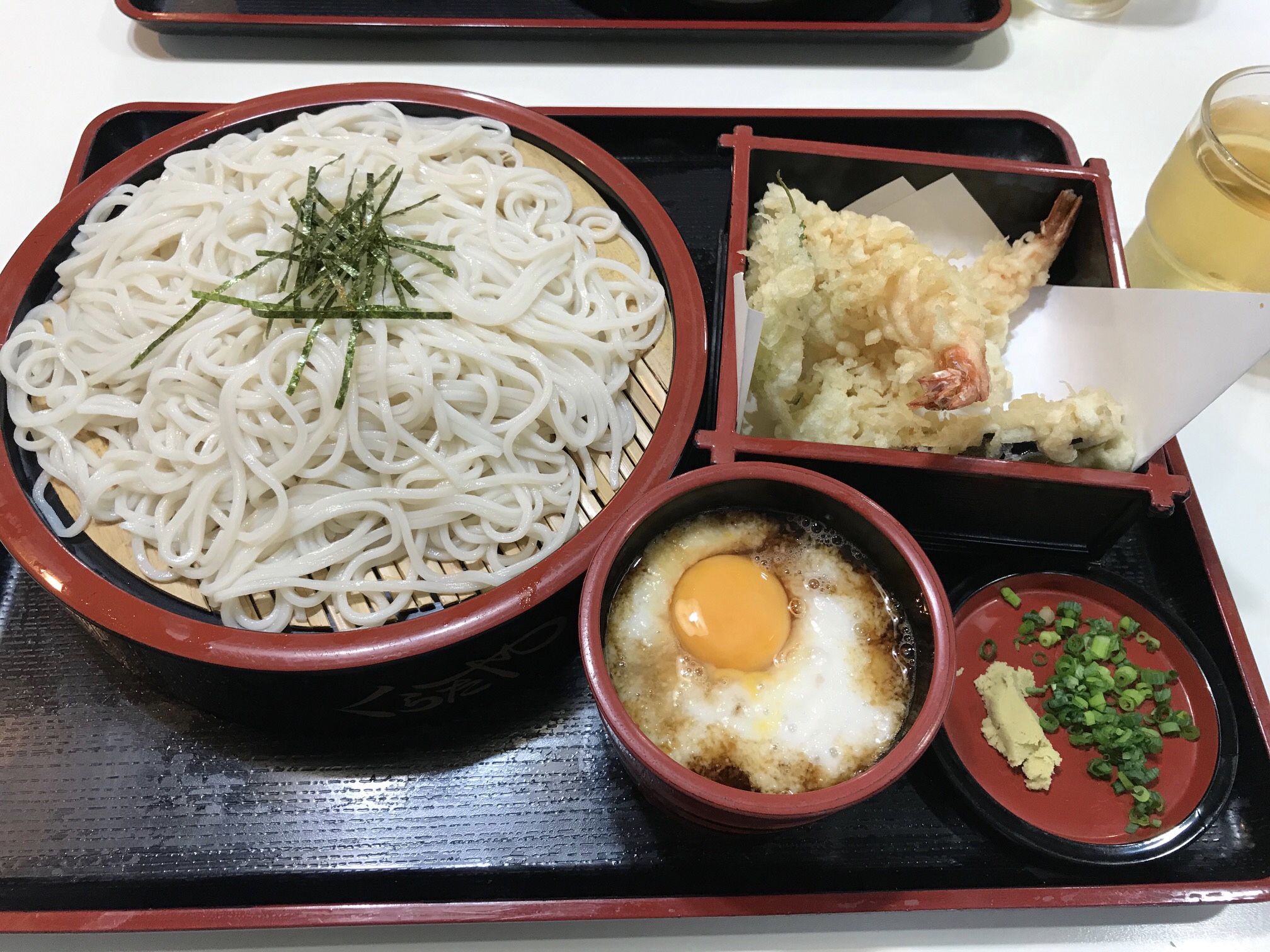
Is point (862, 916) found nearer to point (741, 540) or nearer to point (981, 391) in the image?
point (741, 540)

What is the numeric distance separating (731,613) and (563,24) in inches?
81.0

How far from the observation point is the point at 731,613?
4.49ft

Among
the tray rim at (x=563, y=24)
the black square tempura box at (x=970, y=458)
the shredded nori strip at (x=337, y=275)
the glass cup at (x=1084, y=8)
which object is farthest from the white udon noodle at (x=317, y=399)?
the glass cup at (x=1084, y=8)

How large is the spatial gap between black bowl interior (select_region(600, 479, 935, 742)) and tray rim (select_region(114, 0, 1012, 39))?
1.81 metres

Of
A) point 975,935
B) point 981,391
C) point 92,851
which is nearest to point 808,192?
point 981,391

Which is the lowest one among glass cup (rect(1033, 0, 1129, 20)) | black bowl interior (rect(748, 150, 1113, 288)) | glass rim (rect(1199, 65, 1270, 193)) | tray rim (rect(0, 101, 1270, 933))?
tray rim (rect(0, 101, 1270, 933))

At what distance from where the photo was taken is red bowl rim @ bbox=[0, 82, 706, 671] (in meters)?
1.36

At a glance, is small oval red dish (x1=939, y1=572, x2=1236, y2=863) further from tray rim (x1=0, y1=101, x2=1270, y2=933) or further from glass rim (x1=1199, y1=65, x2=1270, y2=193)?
glass rim (x1=1199, y1=65, x2=1270, y2=193)

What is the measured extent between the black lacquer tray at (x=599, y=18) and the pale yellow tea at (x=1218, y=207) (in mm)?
814

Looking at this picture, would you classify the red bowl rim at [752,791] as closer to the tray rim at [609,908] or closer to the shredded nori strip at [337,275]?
the tray rim at [609,908]

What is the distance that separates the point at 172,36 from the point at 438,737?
252 centimetres

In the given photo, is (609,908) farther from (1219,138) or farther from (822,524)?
(1219,138)

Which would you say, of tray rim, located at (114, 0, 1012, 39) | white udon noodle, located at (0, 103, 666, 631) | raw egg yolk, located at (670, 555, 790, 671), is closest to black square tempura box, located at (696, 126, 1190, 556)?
raw egg yolk, located at (670, 555, 790, 671)

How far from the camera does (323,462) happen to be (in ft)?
5.10
